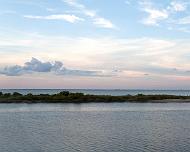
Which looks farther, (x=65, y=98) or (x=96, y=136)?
(x=65, y=98)

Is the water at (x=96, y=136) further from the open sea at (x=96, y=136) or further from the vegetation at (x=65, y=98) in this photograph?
the vegetation at (x=65, y=98)

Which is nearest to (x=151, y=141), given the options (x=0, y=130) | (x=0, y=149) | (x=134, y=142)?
(x=134, y=142)

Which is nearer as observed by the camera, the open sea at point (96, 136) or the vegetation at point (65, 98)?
the open sea at point (96, 136)

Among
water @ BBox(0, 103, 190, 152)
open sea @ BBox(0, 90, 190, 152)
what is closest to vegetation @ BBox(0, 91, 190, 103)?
water @ BBox(0, 103, 190, 152)

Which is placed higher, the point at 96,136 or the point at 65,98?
the point at 65,98

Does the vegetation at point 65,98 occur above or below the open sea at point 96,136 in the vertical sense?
above

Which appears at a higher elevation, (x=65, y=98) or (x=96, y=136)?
(x=65, y=98)

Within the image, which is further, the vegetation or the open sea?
the vegetation

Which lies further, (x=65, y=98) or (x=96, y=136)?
(x=65, y=98)

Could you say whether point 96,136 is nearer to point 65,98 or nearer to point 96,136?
point 96,136

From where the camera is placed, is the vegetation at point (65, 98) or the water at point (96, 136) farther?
the vegetation at point (65, 98)

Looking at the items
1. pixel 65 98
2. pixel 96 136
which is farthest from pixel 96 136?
pixel 65 98

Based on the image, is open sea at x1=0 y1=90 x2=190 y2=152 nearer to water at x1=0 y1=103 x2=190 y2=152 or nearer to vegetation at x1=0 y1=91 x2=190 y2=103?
water at x1=0 y1=103 x2=190 y2=152

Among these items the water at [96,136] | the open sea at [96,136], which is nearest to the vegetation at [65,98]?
the water at [96,136]
